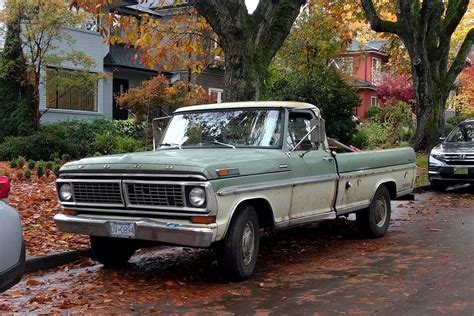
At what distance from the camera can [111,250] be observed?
722 cm

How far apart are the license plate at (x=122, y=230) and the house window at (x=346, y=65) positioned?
25688 mm

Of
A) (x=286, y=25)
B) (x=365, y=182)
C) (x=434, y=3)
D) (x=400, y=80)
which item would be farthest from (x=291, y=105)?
(x=400, y=80)

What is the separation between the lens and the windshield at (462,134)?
49.9 ft

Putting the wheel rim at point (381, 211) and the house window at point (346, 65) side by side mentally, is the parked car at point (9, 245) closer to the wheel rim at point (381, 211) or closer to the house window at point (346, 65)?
the wheel rim at point (381, 211)

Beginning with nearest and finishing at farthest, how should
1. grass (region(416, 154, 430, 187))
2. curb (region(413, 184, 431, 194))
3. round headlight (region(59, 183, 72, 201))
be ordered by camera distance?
round headlight (region(59, 183, 72, 201)), curb (region(413, 184, 431, 194)), grass (region(416, 154, 430, 187))

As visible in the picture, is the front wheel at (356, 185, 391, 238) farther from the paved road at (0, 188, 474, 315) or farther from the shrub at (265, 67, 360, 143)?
the shrub at (265, 67, 360, 143)

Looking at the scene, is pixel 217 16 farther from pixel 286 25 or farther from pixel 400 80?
pixel 400 80

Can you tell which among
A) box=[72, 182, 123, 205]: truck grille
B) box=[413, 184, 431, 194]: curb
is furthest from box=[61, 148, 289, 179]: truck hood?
box=[413, 184, 431, 194]: curb

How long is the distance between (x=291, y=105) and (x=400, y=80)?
35.2 meters

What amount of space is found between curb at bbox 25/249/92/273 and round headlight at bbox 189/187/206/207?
7.68 ft

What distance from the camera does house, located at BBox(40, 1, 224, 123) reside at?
72.5 feet

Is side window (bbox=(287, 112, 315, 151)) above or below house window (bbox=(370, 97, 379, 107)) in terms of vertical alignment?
below

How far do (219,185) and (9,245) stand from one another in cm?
212

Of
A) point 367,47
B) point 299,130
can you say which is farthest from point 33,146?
point 367,47
